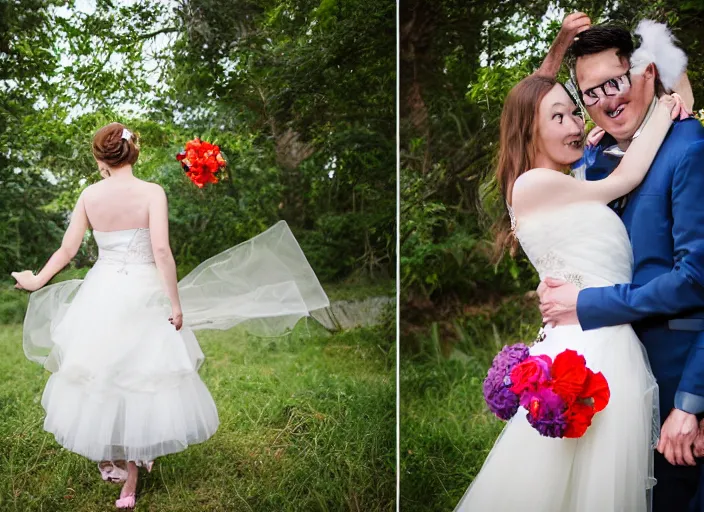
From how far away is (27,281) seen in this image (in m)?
3.65

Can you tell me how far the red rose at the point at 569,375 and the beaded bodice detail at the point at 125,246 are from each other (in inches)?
67.0

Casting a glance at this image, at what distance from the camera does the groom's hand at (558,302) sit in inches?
123

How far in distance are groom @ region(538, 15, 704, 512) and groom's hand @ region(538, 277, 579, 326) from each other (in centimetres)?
1

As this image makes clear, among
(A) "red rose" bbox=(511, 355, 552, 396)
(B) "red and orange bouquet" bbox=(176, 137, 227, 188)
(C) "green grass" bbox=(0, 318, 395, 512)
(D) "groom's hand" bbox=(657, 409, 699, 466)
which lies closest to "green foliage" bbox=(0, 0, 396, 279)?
(B) "red and orange bouquet" bbox=(176, 137, 227, 188)

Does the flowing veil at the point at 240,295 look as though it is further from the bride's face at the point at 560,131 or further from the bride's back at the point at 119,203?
the bride's face at the point at 560,131

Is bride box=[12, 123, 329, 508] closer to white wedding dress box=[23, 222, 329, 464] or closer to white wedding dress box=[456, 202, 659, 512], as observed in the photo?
white wedding dress box=[23, 222, 329, 464]

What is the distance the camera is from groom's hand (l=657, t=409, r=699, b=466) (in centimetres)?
289

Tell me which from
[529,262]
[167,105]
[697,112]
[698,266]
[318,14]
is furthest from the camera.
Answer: [318,14]

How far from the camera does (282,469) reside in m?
3.88

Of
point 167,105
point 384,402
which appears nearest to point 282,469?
point 384,402

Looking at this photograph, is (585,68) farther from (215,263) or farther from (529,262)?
(215,263)

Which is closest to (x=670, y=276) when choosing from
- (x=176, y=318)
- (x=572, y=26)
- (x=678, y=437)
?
(x=678, y=437)

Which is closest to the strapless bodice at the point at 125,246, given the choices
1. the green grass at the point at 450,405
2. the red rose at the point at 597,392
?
the green grass at the point at 450,405

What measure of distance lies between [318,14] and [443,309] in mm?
1491
